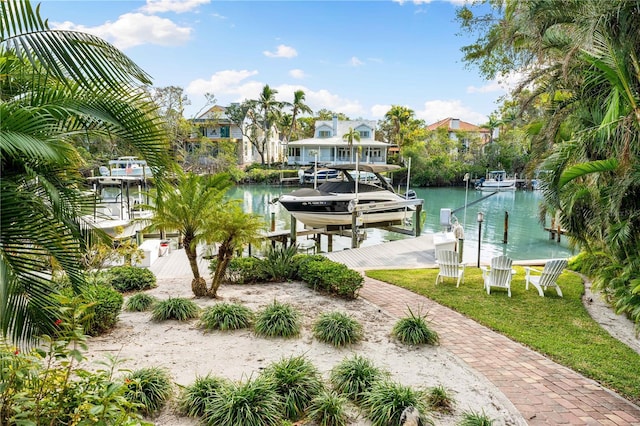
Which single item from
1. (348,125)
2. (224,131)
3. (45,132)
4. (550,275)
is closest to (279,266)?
(550,275)

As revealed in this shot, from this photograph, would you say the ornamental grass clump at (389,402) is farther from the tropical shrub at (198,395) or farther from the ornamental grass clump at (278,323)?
the ornamental grass clump at (278,323)

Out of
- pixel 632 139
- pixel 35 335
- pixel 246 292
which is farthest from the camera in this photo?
pixel 246 292

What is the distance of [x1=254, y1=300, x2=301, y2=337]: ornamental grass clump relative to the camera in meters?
6.38

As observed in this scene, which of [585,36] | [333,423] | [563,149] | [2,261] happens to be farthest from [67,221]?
[563,149]

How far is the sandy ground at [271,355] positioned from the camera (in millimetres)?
4691

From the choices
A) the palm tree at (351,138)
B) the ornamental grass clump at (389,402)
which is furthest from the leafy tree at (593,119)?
the palm tree at (351,138)

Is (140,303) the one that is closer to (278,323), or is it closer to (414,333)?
(278,323)

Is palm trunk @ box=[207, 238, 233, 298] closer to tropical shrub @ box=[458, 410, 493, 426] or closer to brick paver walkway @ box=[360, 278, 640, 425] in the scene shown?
brick paver walkway @ box=[360, 278, 640, 425]

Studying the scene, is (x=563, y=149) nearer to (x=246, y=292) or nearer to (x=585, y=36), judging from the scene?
(x=585, y=36)

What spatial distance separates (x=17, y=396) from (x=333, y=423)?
8.81 feet

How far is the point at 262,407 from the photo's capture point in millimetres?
4188

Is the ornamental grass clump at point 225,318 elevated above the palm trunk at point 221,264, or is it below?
below

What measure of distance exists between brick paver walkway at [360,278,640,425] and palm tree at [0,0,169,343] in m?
4.63

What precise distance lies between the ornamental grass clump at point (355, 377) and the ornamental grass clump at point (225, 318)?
2.19m
